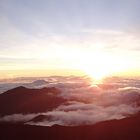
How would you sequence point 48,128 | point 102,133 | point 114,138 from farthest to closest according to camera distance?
point 48,128, point 102,133, point 114,138

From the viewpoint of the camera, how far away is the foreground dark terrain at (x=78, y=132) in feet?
547

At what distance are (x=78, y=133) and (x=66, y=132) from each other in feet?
23.8

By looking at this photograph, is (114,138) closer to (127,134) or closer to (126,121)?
(127,134)

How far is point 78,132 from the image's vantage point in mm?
179875

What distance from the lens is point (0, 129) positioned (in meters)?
179

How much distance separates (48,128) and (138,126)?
54.9 metres

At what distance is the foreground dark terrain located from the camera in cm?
16675

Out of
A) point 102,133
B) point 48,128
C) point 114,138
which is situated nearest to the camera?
point 114,138

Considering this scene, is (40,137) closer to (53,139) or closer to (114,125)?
(53,139)

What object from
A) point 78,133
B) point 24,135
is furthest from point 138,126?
point 24,135

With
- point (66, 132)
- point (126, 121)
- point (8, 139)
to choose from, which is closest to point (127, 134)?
point (126, 121)

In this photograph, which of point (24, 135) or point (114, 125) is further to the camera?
point (114, 125)

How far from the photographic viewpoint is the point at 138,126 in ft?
601

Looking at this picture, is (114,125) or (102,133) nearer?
(102,133)
